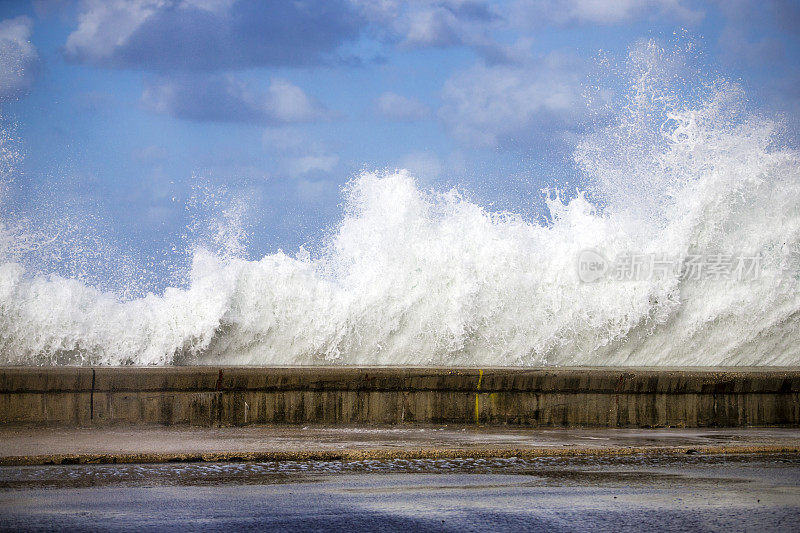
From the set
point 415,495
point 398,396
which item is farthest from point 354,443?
point 415,495

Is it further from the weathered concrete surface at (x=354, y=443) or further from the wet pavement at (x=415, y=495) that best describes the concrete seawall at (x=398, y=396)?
the wet pavement at (x=415, y=495)

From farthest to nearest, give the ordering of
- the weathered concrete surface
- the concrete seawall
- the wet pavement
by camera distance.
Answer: the concrete seawall
the weathered concrete surface
the wet pavement

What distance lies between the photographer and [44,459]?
7.32 m

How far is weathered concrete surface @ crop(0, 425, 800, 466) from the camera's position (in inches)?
299

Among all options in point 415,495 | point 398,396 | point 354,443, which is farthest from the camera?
point 398,396

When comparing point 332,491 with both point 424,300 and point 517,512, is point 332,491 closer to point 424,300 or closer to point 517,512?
point 517,512

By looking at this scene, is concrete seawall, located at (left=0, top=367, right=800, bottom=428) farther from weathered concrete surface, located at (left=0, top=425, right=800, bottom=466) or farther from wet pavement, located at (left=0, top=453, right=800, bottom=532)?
wet pavement, located at (left=0, top=453, right=800, bottom=532)

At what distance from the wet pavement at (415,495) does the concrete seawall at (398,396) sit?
2.12 meters

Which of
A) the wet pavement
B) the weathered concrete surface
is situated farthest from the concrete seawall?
the wet pavement

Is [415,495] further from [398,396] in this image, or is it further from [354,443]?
[398,396]

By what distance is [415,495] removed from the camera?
613cm

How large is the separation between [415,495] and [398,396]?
3777 millimetres

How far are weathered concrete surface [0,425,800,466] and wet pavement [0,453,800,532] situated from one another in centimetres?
20

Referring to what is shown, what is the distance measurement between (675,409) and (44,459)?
261 inches
